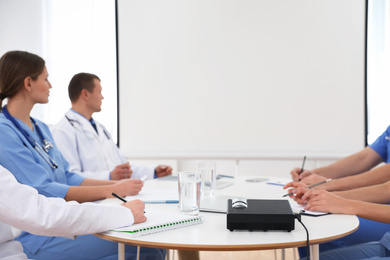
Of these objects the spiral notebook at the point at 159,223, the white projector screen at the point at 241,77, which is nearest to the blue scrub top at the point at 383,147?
the white projector screen at the point at 241,77

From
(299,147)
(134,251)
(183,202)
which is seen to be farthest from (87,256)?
(299,147)

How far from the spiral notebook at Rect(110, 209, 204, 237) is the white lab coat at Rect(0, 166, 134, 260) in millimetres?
53

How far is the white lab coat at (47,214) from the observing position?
3.41 feet

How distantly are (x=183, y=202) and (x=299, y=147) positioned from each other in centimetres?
298

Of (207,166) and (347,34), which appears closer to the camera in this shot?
(207,166)

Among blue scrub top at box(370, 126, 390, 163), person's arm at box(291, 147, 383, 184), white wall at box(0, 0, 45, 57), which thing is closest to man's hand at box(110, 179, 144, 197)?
person's arm at box(291, 147, 383, 184)

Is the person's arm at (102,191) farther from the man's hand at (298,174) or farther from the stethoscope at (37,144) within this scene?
the man's hand at (298,174)

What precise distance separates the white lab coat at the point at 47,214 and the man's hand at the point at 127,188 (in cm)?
52

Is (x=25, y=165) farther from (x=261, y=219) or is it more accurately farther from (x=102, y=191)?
(x=261, y=219)

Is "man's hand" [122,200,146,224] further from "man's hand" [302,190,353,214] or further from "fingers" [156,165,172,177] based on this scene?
"fingers" [156,165,172,177]

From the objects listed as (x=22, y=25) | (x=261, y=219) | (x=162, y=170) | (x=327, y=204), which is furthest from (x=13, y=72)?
(x=22, y=25)

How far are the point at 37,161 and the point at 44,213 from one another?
74 cm

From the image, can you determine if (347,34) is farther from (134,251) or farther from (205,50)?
(134,251)

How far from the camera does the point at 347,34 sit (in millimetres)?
4062
